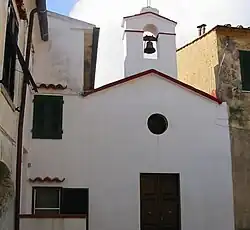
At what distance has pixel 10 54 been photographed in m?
9.83

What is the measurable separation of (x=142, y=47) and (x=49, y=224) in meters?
7.05

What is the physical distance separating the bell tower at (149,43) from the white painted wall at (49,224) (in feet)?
20.0

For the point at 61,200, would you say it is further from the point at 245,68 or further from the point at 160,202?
the point at 245,68

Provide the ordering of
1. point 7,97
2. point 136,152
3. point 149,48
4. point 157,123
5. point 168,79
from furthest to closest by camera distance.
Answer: point 149,48, point 168,79, point 157,123, point 136,152, point 7,97

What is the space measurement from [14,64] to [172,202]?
19.8 feet

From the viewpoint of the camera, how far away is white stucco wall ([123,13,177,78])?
15867mm

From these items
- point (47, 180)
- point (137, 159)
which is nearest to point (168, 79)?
point (137, 159)

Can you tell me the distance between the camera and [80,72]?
572 inches

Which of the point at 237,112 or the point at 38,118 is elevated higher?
the point at 237,112

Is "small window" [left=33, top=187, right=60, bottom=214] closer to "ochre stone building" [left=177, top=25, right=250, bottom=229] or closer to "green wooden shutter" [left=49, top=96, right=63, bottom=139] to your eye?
"green wooden shutter" [left=49, top=96, right=63, bottom=139]

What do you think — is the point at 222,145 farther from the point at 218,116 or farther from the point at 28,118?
the point at 28,118

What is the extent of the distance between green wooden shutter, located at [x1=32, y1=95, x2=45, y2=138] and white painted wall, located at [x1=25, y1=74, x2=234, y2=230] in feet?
0.83

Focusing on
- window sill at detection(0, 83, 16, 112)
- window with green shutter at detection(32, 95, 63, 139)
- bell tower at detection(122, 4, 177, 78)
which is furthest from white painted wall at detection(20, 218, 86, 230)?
bell tower at detection(122, 4, 177, 78)

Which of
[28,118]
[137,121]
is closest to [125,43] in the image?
[137,121]
